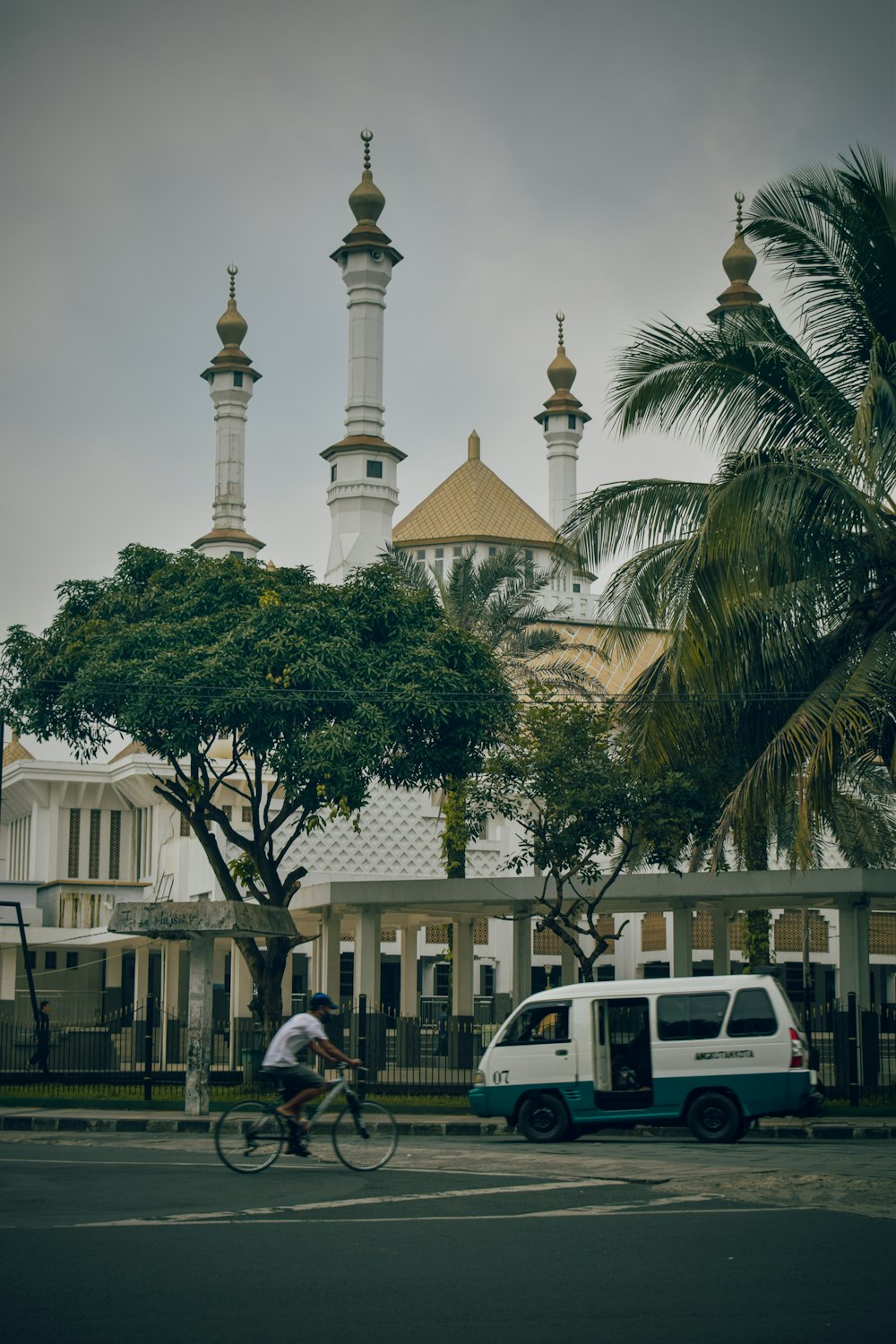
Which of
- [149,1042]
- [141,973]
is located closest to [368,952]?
[149,1042]

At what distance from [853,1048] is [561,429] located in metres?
56.5

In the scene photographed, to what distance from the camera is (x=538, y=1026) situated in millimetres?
18469

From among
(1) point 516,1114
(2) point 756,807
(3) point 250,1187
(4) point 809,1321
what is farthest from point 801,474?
(4) point 809,1321

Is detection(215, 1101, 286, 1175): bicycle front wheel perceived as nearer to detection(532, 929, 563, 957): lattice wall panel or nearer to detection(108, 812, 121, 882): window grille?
detection(108, 812, 121, 882): window grille

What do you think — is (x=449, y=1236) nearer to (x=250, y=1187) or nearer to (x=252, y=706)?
(x=250, y=1187)

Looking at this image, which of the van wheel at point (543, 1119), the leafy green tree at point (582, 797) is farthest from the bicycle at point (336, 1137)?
the leafy green tree at point (582, 797)

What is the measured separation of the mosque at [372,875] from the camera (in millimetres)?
32719

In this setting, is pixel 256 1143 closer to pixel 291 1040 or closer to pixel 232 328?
pixel 291 1040

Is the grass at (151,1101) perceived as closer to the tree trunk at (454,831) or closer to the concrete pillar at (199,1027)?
the concrete pillar at (199,1027)

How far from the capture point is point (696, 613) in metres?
18.9

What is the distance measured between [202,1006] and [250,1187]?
960cm

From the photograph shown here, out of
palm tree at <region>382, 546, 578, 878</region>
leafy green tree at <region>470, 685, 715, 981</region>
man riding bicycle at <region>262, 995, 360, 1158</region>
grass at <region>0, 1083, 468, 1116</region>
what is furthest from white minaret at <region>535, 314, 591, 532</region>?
man riding bicycle at <region>262, 995, 360, 1158</region>

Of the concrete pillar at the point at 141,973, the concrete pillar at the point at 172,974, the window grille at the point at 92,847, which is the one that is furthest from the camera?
the window grille at the point at 92,847

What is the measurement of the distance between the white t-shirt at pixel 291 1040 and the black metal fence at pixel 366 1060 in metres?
9.57
